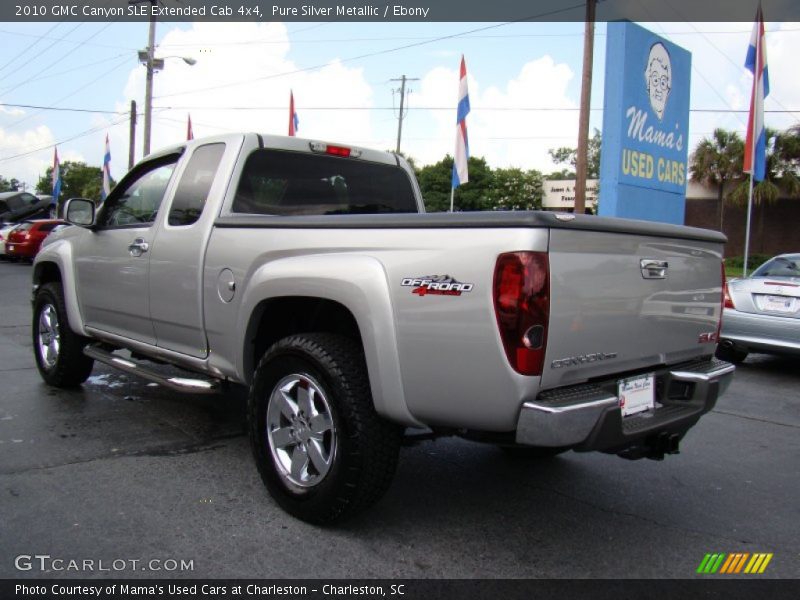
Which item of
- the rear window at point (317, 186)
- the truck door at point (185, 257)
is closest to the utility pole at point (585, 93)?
the rear window at point (317, 186)

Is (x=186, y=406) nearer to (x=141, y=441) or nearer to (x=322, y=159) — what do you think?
(x=141, y=441)

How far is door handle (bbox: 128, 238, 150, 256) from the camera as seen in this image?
430 centimetres

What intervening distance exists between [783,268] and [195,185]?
6731mm

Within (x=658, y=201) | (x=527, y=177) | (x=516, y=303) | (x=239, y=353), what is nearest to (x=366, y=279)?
(x=516, y=303)

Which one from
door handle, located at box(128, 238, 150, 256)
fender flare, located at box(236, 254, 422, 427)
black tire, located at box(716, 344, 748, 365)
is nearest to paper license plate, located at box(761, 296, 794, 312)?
black tire, located at box(716, 344, 748, 365)

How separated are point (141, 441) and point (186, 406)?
0.93 metres

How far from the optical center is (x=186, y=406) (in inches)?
206

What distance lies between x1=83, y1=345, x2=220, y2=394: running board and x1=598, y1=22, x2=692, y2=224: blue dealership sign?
38.9 ft

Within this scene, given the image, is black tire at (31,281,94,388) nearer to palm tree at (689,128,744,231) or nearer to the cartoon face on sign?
the cartoon face on sign

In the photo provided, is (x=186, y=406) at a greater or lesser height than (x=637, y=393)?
lesser

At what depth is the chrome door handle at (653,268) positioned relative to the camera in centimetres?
295

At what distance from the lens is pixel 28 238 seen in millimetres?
20688
